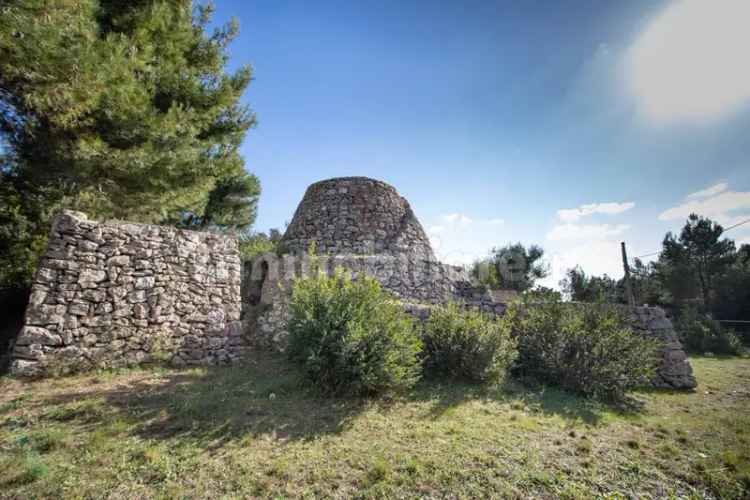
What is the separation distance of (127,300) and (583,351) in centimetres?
849

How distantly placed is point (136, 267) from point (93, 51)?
11.5 feet

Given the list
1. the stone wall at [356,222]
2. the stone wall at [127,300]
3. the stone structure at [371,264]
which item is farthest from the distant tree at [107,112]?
the stone wall at [356,222]

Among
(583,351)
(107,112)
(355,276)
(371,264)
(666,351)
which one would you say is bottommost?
(666,351)

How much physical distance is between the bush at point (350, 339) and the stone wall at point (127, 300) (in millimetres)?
2848

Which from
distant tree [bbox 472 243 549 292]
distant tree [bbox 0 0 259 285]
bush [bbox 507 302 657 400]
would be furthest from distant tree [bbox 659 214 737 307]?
distant tree [bbox 0 0 259 285]

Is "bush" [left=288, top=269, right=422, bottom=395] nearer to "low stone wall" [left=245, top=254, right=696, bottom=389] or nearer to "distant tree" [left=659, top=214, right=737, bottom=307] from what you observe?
"low stone wall" [left=245, top=254, right=696, bottom=389]

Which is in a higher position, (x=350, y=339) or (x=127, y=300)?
(x=127, y=300)

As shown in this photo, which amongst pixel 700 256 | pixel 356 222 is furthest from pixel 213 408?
pixel 700 256

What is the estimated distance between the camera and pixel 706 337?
39.8 feet

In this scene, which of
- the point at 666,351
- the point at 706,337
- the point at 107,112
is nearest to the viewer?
the point at 107,112

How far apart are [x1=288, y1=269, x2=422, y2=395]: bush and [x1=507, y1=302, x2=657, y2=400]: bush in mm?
2956

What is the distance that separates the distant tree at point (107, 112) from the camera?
3.71m

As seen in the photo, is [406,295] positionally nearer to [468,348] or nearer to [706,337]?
[468,348]

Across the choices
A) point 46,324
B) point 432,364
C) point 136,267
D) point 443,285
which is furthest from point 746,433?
point 46,324
